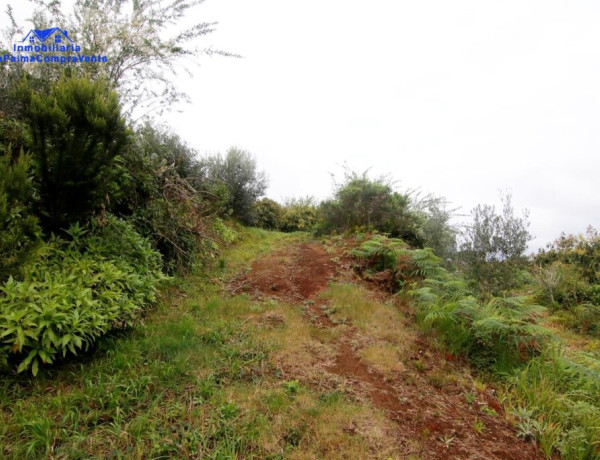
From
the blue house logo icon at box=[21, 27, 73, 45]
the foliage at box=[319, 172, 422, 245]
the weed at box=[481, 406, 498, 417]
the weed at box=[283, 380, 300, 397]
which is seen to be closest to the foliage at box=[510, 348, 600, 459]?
the weed at box=[481, 406, 498, 417]

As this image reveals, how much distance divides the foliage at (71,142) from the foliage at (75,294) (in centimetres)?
41

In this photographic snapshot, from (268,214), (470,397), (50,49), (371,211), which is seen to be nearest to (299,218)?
(268,214)

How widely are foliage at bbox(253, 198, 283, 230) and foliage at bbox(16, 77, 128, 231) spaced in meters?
13.1

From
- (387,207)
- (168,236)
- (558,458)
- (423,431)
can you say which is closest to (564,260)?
(387,207)

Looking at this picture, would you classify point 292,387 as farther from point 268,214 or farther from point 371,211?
point 268,214

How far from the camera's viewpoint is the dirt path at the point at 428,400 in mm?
2834

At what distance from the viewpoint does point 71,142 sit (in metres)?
3.76

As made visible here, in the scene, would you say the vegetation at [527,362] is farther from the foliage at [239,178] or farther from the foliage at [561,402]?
the foliage at [239,178]

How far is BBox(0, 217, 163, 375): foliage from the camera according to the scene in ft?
9.08

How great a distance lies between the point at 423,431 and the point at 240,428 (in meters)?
1.81

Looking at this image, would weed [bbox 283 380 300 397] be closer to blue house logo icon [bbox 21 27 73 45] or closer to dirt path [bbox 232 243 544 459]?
dirt path [bbox 232 243 544 459]

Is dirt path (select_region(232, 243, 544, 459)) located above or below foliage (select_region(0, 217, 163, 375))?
below

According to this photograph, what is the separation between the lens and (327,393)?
329 cm

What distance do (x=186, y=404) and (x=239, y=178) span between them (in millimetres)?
12833
